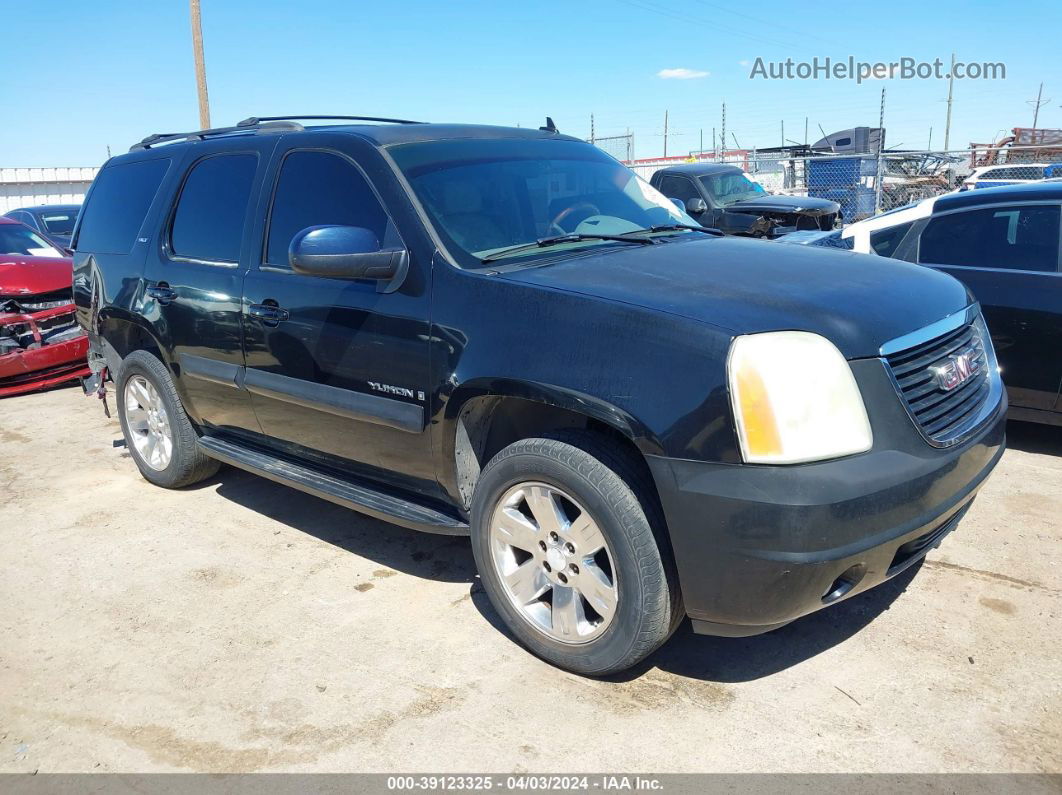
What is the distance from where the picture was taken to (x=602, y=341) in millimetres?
2744

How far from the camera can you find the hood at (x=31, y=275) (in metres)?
7.92

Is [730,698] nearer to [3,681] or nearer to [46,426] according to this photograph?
[3,681]

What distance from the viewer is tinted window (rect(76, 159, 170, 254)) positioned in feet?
16.5

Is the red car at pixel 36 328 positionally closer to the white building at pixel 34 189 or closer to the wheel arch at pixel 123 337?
the wheel arch at pixel 123 337

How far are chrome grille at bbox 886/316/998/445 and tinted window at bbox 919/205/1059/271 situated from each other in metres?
2.32

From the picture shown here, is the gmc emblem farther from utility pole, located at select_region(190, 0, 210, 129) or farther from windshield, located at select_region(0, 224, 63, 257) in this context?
utility pole, located at select_region(190, 0, 210, 129)

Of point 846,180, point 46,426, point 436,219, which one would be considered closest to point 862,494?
point 436,219

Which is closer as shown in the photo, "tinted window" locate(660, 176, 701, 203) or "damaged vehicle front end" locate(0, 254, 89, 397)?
"damaged vehicle front end" locate(0, 254, 89, 397)

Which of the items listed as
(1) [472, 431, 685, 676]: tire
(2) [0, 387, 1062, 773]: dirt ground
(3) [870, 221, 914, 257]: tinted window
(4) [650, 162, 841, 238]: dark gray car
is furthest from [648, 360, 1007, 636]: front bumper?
(4) [650, 162, 841, 238]: dark gray car

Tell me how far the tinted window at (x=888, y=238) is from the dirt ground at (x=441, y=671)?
1.95 meters

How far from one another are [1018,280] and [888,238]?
947mm

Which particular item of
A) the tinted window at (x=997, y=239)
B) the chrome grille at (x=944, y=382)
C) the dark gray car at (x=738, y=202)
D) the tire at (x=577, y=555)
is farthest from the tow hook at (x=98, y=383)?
the dark gray car at (x=738, y=202)

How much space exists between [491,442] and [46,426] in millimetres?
5111

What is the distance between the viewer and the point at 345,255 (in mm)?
3273
